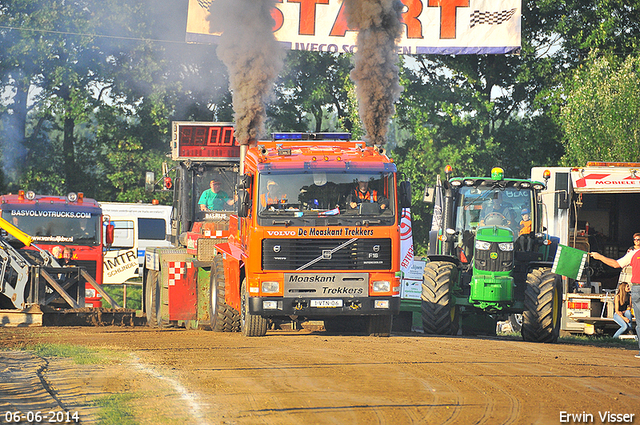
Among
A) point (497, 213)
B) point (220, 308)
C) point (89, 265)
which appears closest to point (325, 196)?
point (220, 308)

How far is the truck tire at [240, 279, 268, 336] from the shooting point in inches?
559

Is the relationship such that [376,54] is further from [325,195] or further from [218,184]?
[325,195]

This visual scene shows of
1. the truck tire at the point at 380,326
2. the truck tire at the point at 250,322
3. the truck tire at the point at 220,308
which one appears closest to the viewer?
the truck tire at the point at 250,322

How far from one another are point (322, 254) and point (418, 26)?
16.0 metres

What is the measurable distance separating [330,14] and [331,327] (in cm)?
1364

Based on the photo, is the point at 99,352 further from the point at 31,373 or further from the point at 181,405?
the point at 181,405

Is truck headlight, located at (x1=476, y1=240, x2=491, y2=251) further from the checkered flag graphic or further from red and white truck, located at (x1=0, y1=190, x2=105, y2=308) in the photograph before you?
the checkered flag graphic

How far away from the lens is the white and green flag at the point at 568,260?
14477 mm

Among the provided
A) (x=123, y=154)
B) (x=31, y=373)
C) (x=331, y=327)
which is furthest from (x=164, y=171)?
(x=123, y=154)

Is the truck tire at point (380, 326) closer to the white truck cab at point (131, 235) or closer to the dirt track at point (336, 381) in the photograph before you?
the dirt track at point (336, 381)

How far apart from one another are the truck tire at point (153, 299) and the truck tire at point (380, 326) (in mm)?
5309

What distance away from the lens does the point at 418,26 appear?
27.9 metres

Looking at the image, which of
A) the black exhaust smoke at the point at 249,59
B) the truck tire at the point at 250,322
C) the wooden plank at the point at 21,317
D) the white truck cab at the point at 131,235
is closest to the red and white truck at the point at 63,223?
the wooden plank at the point at 21,317

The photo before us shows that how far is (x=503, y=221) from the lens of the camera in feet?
55.9
